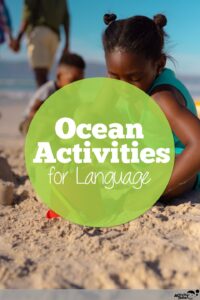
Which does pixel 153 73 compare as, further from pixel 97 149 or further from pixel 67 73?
pixel 67 73

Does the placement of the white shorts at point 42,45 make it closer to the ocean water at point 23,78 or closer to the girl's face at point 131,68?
the girl's face at point 131,68

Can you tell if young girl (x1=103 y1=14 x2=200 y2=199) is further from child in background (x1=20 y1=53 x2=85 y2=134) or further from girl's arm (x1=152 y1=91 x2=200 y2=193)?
child in background (x1=20 y1=53 x2=85 y2=134)

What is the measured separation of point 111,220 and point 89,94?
0.38 meters

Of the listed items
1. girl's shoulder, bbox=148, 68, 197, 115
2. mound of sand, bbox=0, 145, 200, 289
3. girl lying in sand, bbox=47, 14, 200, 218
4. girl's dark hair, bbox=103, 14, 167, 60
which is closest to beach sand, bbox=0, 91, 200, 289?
mound of sand, bbox=0, 145, 200, 289

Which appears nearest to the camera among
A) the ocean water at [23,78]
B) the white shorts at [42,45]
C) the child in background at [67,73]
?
the child in background at [67,73]

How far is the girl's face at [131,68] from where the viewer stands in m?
1.28

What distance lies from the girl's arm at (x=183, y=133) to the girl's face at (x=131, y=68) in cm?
6

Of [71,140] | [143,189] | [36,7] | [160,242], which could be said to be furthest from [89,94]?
[36,7]
